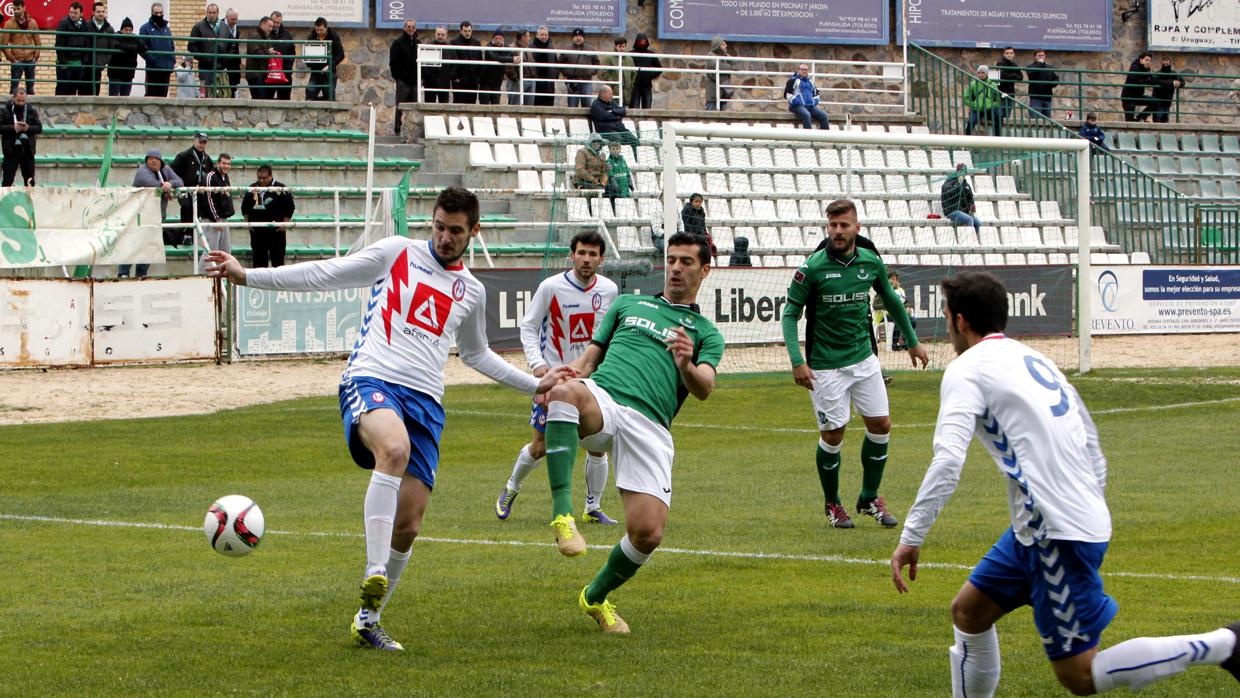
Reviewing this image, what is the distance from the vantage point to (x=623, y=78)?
1368 inches

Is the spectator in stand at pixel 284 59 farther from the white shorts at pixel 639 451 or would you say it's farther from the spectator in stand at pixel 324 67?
the white shorts at pixel 639 451

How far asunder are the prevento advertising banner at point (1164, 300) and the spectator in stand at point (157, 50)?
16.8 meters

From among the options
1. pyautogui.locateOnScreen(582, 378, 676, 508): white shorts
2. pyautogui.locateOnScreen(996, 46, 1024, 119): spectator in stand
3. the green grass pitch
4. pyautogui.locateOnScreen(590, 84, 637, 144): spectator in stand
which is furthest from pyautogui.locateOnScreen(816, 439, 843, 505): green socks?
pyautogui.locateOnScreen(996, 46, 1024, 119): spectator in stand

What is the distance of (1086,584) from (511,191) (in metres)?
23.6

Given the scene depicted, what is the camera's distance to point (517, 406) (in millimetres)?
20547

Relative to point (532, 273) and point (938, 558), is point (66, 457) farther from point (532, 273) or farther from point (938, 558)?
point (532, 273)

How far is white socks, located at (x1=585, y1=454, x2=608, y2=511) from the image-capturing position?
11.6 meters

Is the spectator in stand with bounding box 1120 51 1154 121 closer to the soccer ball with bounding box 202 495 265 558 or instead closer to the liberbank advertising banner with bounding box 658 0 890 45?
the liberbank advertising banner with bounding box 658 0 890 45

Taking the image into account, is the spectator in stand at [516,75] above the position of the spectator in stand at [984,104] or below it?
above

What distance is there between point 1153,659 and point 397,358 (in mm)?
3711

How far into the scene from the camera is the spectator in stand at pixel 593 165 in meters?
24.9

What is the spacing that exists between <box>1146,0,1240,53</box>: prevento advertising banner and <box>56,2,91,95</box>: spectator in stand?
26.0 metres

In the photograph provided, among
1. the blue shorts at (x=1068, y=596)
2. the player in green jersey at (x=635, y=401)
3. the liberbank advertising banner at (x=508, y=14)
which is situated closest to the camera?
the blue shorts at (x=1068, y=596)

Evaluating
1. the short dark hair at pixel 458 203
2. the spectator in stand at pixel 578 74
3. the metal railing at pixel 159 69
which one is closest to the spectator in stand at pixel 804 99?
the spectator in stand at pixel 578 74
